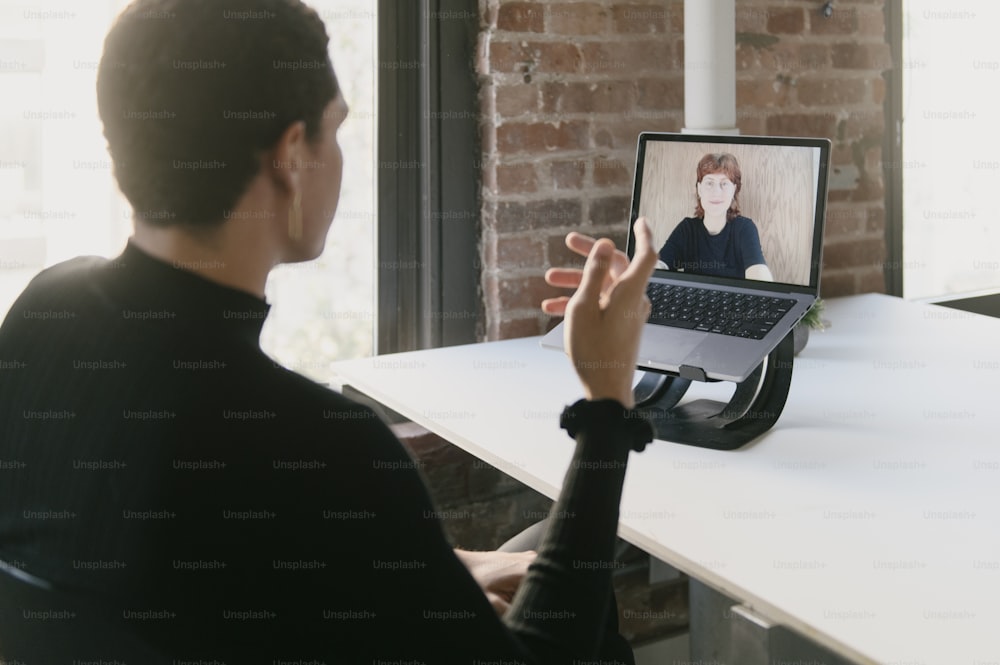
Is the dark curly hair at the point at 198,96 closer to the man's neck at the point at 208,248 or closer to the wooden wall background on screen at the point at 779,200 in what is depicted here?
the man's neck at the point at 208,248

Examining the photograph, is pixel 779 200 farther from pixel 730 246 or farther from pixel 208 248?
pixel 208 248

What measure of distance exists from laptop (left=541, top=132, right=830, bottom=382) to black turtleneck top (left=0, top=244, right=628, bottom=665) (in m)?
0.79

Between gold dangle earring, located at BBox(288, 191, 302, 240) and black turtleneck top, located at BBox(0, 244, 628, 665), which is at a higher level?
gold dangle earring, located at BBox(288, 191, 302, 240)

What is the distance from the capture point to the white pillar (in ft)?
6.69

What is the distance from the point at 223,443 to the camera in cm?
77

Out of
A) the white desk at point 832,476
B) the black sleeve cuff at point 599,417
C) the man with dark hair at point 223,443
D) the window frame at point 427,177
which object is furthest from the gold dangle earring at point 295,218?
the window frame at point 427,177

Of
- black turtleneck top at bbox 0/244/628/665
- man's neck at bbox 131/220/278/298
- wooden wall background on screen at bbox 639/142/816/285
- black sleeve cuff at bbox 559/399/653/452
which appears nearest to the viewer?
black turtleneck top at bbox 0/244/628/665

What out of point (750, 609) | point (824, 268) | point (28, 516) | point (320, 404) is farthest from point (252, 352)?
point (824, 268)

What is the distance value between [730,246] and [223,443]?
1098 mm

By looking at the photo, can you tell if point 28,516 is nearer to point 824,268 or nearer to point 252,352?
point 252,352

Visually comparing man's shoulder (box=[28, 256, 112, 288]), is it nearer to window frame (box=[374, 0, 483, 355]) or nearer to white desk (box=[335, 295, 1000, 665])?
white desk (box=[335, 295, 1000, 665])

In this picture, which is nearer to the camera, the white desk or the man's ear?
the man's ear

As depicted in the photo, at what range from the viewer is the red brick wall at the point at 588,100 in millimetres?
2115

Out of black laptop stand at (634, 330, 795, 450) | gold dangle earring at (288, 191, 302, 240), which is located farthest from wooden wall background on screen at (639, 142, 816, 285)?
gold dangle earring at (288, 191, 302, 240)
